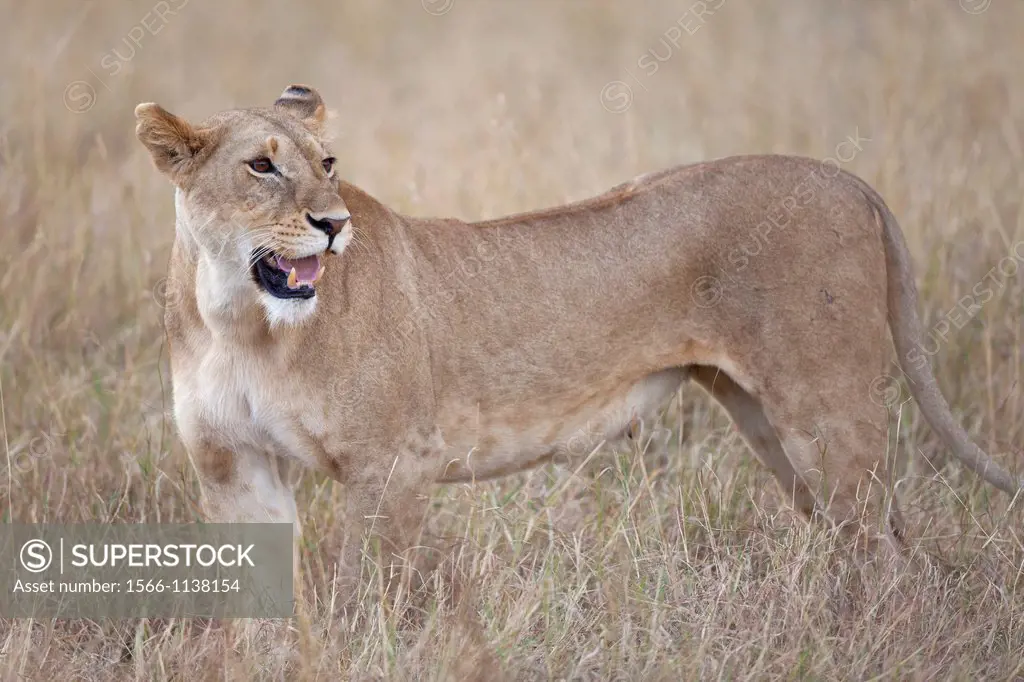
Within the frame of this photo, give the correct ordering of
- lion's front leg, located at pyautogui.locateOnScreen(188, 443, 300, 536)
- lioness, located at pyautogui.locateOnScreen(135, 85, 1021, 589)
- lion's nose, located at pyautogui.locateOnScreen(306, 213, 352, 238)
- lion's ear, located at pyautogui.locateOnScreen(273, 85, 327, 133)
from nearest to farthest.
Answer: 1. lion's nose, located at pyautogui.locateOnScreen(306, 213, 352, 238)
2. lioness, located at pyautogui.locateOnScreen(135, 85, 1021, 589)
3. lion's front leg, located at pyautogui.locateOnScreen(188, 443, 300, 536)
4. lion's ear, located at pyautogui.locateOnScreen(273, 85, 327, 133)

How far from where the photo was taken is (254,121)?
4152 mm

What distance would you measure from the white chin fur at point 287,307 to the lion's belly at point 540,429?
71cm

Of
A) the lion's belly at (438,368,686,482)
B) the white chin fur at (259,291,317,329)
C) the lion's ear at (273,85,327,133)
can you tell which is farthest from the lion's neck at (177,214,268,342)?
the lion's belly at (438,368,686,482)

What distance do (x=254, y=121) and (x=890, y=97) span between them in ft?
18.4

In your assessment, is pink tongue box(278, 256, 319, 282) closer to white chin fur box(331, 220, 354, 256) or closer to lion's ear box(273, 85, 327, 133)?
white chin fur box(331, 220, 354, 256)

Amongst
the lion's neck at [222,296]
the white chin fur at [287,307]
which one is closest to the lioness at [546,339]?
the lion's neck at [222,296]

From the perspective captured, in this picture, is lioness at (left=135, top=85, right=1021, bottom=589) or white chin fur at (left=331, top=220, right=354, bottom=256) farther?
lioness at (left=135, top=85, right=1021, bottom=589)

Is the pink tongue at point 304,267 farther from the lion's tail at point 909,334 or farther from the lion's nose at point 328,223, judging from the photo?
the lion's tail at point 909,334

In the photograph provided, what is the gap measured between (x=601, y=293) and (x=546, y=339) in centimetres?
23

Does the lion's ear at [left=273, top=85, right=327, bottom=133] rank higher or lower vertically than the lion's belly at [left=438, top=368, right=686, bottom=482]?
higher

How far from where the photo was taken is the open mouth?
4.04 meters

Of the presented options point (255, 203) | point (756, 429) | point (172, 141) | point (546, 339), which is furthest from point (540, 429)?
point (172, 141)

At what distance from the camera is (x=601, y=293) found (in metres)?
4.71

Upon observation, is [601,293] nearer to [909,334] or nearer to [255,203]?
[909,334]
